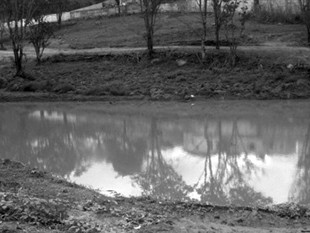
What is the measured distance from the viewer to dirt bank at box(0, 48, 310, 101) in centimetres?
2023

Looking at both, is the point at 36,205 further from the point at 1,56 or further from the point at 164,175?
the point at 1,56

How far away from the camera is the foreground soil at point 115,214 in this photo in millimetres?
5840

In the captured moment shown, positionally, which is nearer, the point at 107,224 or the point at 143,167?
the point at 107,224

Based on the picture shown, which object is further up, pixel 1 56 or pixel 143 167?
pixel 1 56

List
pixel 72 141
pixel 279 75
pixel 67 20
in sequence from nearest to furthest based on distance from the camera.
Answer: pixel 72 141 → pixel 279 75 → pixel 67 20

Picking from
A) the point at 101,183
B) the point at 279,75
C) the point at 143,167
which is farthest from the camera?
the point at 279,75

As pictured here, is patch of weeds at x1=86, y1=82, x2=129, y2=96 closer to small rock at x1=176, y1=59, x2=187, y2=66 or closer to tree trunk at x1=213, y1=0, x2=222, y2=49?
small rock at x1=176, y1=59, x2=187, y2=66

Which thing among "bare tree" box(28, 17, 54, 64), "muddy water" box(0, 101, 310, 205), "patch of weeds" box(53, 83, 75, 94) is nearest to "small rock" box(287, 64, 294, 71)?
"muddy water" box(0, 101, 310, 205)

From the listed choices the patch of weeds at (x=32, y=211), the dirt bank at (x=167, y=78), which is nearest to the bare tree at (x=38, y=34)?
the dirt bank at (x=167, y=78)

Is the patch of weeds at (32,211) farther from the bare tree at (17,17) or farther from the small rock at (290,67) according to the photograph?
the bare tree at (17,17)

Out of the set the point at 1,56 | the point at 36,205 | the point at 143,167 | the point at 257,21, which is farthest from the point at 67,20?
the point at 36,205

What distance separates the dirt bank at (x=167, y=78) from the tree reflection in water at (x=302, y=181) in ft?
26.1

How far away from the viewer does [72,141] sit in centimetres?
1435

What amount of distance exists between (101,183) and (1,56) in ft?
67.1
